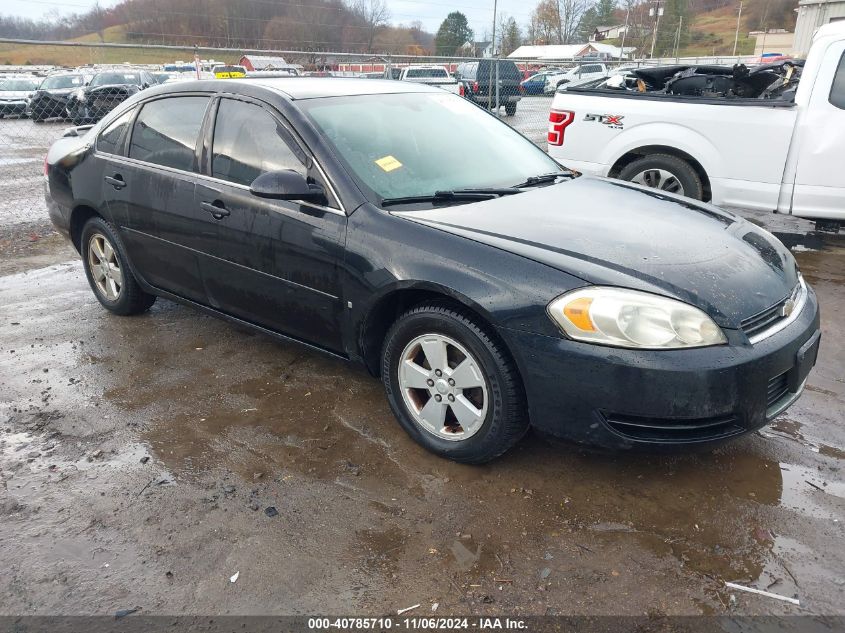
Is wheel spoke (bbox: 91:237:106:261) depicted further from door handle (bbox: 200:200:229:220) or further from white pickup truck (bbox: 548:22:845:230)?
white pickup truck (bbox: 548:22:845:230)

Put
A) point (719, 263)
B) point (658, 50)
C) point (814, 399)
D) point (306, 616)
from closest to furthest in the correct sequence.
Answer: point (306, 616)
point (719, 263)
point (814, 399)
point (658, 50)

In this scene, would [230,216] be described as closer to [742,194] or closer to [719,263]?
[719,263]

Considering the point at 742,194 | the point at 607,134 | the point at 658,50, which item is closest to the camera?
the point at 742,194

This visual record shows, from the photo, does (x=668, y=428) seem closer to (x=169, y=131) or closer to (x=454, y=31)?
(x=169, y=131)

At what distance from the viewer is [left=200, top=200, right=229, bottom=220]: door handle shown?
3.77 metres

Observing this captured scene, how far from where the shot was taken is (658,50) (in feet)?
232

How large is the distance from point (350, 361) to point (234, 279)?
0.88 m

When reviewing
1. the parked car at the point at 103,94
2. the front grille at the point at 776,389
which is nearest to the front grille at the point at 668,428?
the front grille at the point at 776,389

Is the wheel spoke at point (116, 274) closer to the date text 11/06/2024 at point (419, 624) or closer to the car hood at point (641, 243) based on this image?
the car hood at point (641, 243)

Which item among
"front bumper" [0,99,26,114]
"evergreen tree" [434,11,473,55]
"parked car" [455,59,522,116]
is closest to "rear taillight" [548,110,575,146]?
"parked car" [455,59,522,116]

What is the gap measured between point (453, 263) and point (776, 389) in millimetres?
1418

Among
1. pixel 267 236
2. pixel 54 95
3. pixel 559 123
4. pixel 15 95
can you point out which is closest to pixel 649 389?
pixel 267 236

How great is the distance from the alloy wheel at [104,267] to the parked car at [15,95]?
19.9 m

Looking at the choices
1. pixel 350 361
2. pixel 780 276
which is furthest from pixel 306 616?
pixel 780 276
